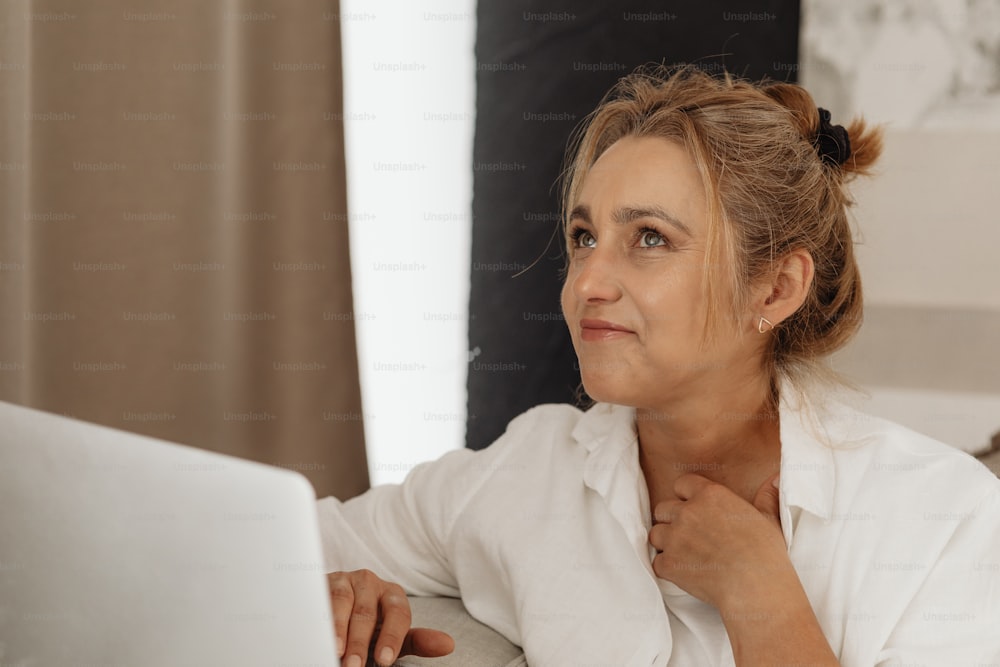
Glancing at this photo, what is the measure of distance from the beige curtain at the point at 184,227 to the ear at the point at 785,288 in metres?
1.02

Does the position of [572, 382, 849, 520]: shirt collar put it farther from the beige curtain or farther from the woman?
the beige curtain

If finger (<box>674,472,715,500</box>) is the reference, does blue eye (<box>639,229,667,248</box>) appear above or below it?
above

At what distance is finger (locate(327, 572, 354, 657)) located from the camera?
1.06 metres

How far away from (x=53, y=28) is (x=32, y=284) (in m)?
0.43

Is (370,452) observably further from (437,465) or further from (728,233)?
(728,233)

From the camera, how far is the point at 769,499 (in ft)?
3.92

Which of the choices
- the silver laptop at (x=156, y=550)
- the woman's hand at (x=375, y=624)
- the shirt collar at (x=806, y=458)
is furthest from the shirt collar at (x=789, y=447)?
the silver laptop at (x=156, y=550)

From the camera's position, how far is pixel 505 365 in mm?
2334

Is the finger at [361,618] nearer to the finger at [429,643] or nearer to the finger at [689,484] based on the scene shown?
the finger at [429,643]

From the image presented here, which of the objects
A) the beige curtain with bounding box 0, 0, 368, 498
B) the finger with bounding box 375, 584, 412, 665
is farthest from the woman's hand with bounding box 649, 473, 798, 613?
the beige curtain with bounding box 0, 0, 368, 498

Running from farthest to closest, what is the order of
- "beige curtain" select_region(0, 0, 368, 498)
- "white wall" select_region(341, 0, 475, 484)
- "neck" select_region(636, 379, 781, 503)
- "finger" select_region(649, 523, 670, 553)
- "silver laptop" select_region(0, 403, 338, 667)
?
"white wall" select_region(341, 0, 475, 484) < "beige curtain" select_region(0, 0, 368, 498) < "neck" select_region(636, 379, 781, 503) < "finger" select_region(649, 523, 670, 553) < "silver laptop" select_region(0, 403, 338, 667)

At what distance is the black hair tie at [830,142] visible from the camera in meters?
1.36

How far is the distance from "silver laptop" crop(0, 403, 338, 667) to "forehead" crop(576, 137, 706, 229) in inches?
33.2

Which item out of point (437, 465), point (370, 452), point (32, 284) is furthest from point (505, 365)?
point (32, 284)
